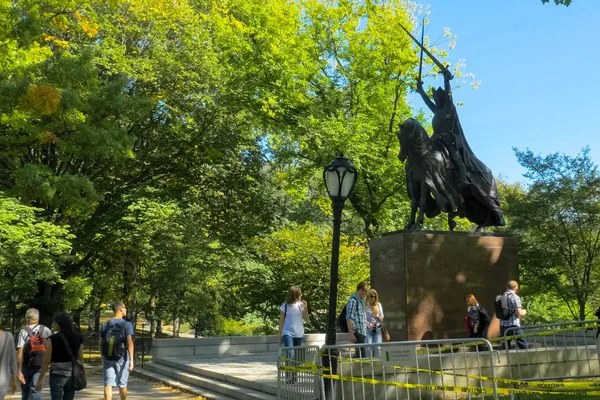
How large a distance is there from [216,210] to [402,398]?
21366mm

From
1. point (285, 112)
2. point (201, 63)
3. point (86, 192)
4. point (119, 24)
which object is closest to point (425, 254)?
point (86, 192)

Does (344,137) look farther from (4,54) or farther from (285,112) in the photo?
(4,54)

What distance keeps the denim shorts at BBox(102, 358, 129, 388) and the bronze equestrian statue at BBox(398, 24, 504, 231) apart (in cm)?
619

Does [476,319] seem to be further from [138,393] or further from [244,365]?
[138,393]

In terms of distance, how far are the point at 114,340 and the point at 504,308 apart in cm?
703

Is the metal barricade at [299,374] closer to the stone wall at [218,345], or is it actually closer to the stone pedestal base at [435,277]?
the stone pedestal base at [435,277]

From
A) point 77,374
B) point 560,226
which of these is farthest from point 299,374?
point 560,226

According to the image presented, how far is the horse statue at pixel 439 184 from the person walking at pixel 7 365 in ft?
27.0

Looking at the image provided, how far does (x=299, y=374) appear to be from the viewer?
9.57 m

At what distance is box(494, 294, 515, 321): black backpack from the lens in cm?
1246

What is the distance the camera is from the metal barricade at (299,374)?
9.18 metres

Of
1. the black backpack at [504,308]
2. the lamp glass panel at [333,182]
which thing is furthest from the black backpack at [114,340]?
the black backpack at [504,308]

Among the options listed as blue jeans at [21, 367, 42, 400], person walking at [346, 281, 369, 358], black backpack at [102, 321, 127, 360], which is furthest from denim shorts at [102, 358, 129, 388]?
person walking at [346, 281, 369, 358]

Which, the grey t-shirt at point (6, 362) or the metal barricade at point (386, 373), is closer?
the grey t-shirt at point (6, 362)
